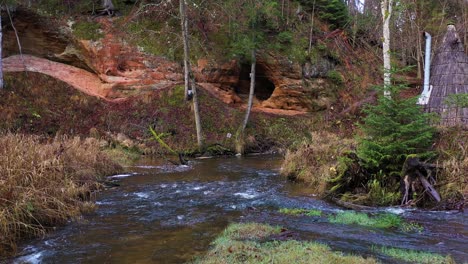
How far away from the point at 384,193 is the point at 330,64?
19692 mm

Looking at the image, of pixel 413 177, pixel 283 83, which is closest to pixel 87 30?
pixel 283 83

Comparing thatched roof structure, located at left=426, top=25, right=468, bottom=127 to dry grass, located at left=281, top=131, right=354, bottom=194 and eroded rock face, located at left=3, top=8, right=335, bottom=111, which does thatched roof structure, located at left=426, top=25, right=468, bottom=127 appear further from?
eroded rock face, located at left=3, top=8, right=335, bottom=111

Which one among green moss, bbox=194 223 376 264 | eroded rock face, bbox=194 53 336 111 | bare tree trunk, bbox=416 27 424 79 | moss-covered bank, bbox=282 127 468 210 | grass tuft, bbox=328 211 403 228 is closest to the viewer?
green moss, bbox=194 223 376 264

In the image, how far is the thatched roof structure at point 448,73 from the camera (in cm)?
1280

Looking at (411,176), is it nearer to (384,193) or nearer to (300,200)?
(384,193)

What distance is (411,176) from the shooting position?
963 cm

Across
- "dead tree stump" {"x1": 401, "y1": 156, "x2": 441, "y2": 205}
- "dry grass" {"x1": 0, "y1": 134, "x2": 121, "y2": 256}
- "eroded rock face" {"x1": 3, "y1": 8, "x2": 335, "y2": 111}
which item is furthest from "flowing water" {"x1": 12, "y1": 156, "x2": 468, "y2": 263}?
"eroded rock face" {"x1": 3, "y1": 8, "x2": 335, "y2": 111}

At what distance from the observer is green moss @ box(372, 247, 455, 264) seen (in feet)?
18.9

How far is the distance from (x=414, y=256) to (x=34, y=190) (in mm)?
6617

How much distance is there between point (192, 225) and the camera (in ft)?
26.5

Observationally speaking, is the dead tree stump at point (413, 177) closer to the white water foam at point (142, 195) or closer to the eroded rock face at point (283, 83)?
the white water foam at point (142, 195)

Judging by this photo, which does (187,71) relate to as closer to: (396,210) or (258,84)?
(258,84)

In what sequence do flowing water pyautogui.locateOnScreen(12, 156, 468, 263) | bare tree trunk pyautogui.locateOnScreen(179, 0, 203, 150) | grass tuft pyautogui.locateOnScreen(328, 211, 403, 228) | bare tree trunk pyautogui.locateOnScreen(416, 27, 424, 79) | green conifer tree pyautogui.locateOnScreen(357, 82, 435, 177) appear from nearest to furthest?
flowing water pyautogui.locateOnScreen(12, 156, 468, 263), grass tuft pyautogui.locateOnScreen(328, 211, 403, 228), green conifer tree pyautogui.locateOnScreen(357, 82, 435, 177), bare tree trunk pyautogui.locateOnScreen(179, 0, 203, 150), bare tree trunk pyautogui.locateOnScreen(416, 27, 424, 79)

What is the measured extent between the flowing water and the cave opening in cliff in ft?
51.3
